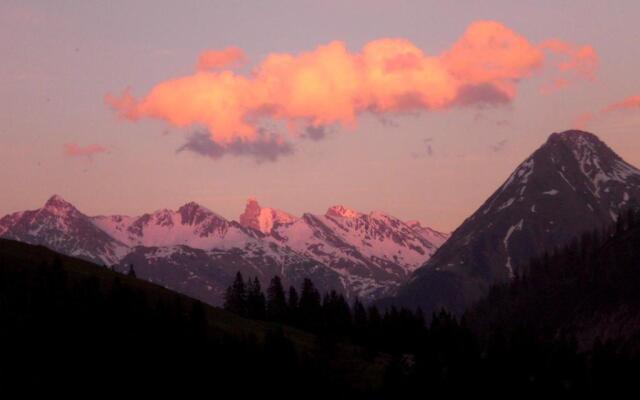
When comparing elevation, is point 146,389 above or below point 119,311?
below

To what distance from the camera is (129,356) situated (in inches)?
6949

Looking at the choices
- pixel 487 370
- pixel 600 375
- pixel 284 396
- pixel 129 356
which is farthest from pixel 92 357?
pixel 600 375

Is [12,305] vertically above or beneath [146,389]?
above

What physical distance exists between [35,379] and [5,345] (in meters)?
12.4

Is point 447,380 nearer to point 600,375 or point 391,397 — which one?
point 391,397

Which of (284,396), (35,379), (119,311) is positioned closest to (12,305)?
(119,311)

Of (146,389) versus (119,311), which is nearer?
(146,389)

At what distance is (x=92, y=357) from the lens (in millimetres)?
173750

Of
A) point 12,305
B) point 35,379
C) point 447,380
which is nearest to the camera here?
point 35,379

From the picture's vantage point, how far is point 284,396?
17325 cm

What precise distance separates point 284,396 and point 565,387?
4351cm

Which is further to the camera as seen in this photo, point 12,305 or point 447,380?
point 12,305

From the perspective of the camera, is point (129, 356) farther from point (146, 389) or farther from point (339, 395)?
point (339, 395)

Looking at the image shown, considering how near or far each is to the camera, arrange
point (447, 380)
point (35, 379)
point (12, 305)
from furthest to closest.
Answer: point (12, 305) → point (447, 380) → point (35, 379)
